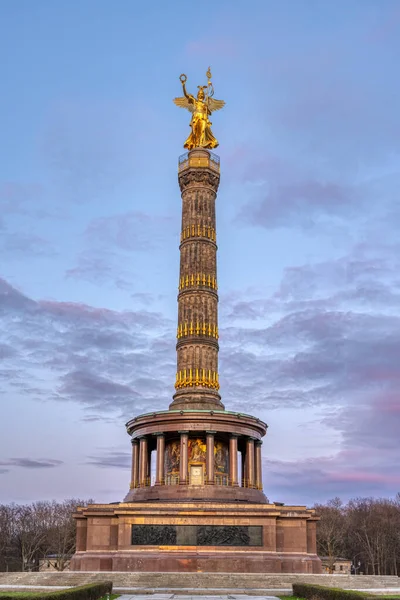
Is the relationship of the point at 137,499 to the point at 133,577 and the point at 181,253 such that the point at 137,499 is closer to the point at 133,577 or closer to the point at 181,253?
the point at 133,577

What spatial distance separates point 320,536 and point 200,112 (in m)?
40.1

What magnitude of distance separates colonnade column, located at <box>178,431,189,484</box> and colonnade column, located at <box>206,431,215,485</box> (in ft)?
3.48

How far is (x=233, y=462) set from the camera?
33.6 m

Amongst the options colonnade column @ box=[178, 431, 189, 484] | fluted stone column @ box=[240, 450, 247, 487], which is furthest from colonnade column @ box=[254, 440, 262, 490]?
colonnade column @ box=[178, 431, 189, 484]

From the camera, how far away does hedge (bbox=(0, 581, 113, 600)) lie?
53.6 feet

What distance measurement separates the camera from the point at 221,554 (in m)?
28.7

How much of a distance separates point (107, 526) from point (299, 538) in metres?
8.84

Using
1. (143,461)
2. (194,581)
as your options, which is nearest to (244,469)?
(143,461)

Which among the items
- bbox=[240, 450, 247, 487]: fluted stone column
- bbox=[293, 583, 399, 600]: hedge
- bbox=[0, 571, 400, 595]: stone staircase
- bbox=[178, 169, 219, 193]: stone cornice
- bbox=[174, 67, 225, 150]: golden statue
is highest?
bbox=[174, 67, 225, 150]: golden statue

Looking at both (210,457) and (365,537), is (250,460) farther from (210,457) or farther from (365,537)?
(365,537)

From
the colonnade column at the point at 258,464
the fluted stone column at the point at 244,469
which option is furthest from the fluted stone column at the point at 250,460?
the colonnade column at the point at 258,464

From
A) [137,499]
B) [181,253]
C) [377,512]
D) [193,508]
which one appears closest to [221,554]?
[193,508]

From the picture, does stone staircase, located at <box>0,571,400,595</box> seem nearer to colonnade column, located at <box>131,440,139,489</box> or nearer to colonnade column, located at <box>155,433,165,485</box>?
colonnade column, located at <box>155,433,165,485</box>

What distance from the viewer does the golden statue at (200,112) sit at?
141 ft
